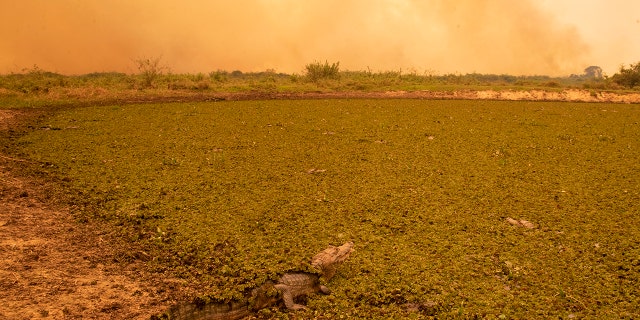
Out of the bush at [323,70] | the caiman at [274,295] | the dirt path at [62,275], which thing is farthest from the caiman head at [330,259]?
the bush at [323,70]

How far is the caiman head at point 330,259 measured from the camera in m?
3.29

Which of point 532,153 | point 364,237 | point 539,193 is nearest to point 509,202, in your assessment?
point 539,193

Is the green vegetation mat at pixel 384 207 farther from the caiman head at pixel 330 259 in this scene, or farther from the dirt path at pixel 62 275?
the dirt path at pixel 62 275

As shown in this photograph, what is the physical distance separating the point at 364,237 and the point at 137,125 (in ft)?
25.8

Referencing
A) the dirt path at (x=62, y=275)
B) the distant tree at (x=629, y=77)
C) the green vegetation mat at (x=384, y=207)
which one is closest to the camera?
the dirt path at (x=62, y=275)

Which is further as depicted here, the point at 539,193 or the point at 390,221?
the point at 539,193

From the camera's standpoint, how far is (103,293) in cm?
300

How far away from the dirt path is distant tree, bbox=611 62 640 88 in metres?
36.3

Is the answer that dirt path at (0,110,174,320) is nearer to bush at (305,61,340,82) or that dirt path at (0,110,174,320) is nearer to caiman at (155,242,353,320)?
caiman at (155,242,353,320)

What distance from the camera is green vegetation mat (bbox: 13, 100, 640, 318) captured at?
10.3ft

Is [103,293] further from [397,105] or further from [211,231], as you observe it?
[397,105]

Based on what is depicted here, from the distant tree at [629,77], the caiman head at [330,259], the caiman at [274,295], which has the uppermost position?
the distant tree at [629,77]

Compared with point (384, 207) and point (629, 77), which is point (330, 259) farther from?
point (629, 77)

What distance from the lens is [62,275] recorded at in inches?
127
